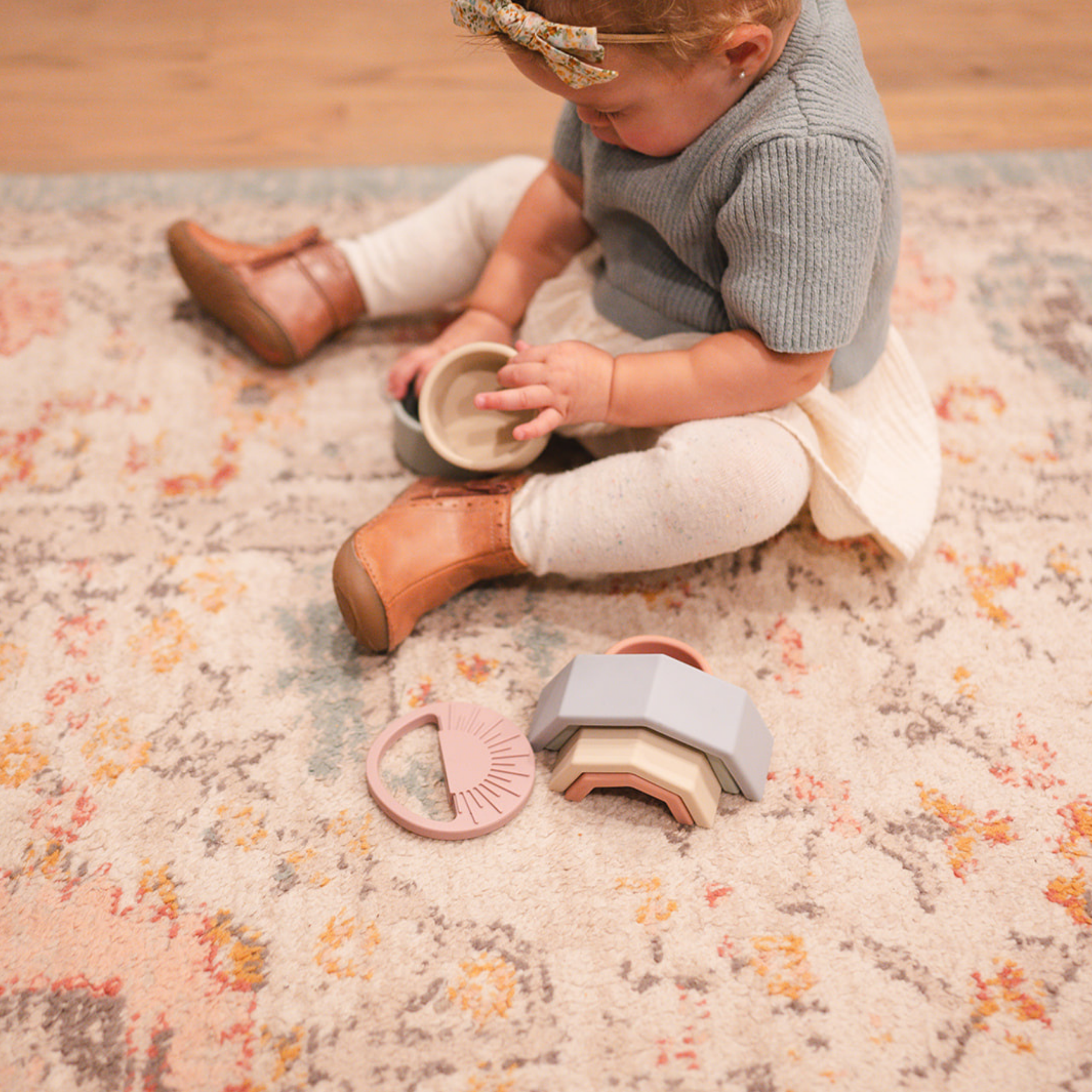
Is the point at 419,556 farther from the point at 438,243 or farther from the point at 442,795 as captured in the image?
the point at 438,243

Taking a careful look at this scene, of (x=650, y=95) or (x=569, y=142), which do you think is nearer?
(x=650, y=95)

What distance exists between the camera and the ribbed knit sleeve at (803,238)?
632 mm

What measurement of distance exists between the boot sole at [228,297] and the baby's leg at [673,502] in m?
0.36

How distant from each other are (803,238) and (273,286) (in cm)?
55

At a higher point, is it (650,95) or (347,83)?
(650,95)

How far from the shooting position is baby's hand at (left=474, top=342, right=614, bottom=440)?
2.38ft

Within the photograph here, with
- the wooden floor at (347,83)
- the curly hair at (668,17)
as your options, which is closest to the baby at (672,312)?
the curly hair at (668,17)

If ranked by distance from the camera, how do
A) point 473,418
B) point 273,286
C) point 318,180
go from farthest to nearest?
point 318,180
point 273,286
point 473,418

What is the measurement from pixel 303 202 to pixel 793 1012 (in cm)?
107

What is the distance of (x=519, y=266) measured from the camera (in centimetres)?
91

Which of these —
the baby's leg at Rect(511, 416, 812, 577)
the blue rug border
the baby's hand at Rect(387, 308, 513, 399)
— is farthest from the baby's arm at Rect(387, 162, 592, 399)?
the blue rug border

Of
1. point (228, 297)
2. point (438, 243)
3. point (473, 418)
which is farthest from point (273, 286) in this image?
point (473, 418)

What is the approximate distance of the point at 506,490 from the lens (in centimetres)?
79

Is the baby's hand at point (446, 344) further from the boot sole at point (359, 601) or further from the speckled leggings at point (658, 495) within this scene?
the boot sole at point (359, 601)
